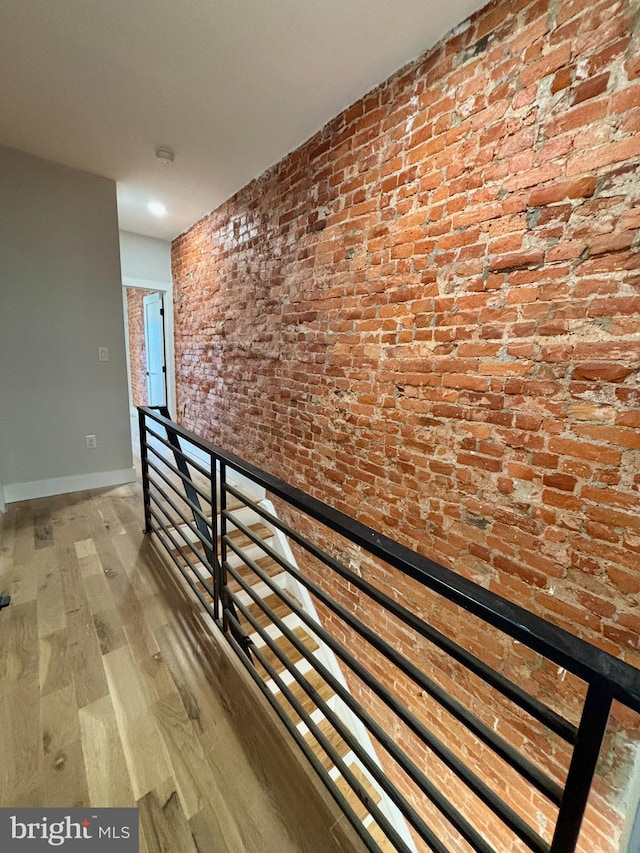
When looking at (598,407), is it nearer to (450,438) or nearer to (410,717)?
(450,438)

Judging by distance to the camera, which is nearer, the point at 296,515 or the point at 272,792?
the point at 272,792

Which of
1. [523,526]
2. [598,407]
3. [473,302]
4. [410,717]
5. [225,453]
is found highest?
[473,302]

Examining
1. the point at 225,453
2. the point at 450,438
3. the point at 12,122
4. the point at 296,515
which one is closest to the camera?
the point at 225,453

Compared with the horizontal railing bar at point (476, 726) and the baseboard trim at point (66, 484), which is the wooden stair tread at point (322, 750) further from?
the baseboard trim at point (66, 484)

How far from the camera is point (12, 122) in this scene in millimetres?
2170

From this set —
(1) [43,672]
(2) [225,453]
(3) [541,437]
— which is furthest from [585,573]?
(1) [43,672]

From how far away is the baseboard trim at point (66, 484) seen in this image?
2818 mm

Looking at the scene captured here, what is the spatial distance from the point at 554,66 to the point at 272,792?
253 centimetres

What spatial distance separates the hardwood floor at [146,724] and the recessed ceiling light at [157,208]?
320cm

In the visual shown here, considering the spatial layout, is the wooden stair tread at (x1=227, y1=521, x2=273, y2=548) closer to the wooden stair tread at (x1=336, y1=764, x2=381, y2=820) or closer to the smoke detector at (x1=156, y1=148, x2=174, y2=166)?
the wooden stair tread at (x1=336, y1=764, x2=381, y2=820)

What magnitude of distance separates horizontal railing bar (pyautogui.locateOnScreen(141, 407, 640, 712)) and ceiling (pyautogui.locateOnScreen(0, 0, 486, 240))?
2.00 m

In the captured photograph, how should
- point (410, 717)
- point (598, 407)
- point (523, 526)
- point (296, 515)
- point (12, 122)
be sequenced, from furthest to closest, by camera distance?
point (296, 515)
point (12, 122)
point (523, 526)
point (598, 407)
point (410, 717)

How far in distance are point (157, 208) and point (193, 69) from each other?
1983mm

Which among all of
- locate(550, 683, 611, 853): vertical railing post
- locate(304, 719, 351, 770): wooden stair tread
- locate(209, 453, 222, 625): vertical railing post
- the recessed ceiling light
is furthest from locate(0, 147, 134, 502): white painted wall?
locate(550, 683, 611, 853): vertical railing post
